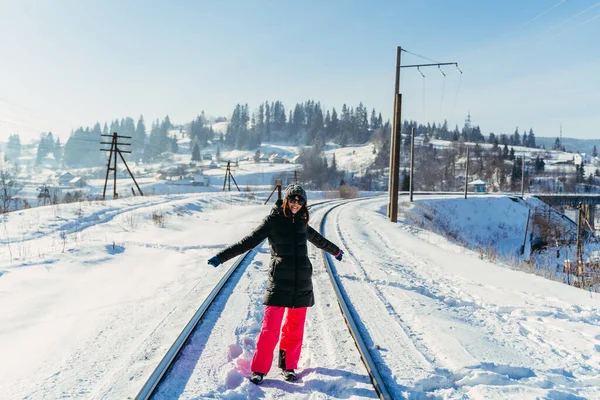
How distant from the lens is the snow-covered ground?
11.9ft

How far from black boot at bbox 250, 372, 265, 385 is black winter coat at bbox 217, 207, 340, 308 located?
27.0 inches

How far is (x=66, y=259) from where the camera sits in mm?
8484

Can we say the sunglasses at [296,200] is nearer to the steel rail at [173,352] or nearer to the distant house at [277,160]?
the steel rail at [173,352]

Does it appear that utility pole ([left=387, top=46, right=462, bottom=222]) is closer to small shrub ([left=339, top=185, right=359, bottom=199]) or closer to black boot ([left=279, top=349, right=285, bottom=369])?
black boot ([left=279, top=349, right=285, bottom=369])

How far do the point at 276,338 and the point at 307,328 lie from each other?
1.18 meters

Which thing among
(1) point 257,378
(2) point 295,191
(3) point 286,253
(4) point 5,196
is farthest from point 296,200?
(4) point 5,196

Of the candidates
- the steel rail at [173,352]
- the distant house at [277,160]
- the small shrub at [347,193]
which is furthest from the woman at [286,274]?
the distant house at [277,160]

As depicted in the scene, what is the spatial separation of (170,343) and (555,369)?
412 centimetres

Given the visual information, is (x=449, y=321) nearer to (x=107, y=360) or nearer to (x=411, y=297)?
(x=411, y=297)

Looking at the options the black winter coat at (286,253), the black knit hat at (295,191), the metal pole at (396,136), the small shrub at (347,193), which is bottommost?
the small shrub at (347,193)

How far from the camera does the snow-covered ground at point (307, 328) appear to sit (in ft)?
11.9

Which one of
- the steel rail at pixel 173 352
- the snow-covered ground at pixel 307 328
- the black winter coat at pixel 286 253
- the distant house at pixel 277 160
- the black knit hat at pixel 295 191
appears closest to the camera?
the steel rail at pixel 173 352

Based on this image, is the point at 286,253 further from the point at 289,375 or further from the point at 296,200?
the point at 289,375

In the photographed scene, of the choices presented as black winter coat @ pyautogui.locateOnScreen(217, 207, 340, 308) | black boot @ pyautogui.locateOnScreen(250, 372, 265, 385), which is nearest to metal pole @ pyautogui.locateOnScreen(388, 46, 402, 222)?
black winter coat @ pyautogui.locateOnScreen(217, 207, 340, 308)
